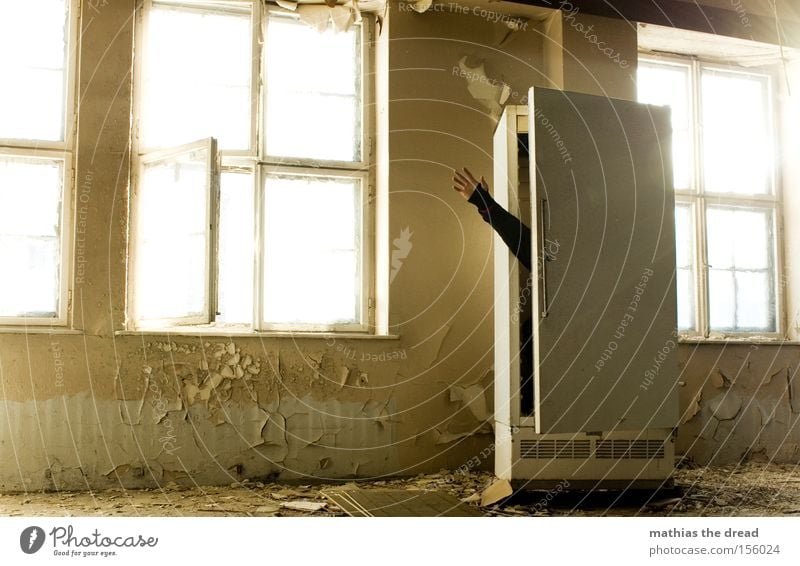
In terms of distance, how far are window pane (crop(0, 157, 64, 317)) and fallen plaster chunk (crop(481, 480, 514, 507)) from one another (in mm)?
2113

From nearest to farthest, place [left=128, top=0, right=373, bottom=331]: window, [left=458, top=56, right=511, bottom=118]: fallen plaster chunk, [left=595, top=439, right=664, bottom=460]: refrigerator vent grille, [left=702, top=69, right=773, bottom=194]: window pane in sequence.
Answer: [left=595, top=439, right=664, bottom=460]: refrigerator vent grille < [left=128, top=0, right=373, bottom=331]: window < [left=458, top=56, right=511, bottom=118]: fallen plaster chunk < [left=702, top=69, right=773, bottom=194]: window pane

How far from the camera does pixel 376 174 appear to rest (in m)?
3.79

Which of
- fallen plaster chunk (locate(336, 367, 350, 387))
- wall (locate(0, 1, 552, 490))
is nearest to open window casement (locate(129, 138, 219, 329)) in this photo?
wall (locate(0, 1, 552, 490))

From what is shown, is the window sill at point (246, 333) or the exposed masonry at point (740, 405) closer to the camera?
the window sill at point (246, 333)

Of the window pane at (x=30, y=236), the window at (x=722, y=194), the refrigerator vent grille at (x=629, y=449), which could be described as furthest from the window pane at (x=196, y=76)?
the window at (x=722, y=194)

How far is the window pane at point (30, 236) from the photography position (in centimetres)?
329

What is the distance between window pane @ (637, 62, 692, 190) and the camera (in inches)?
A: 173

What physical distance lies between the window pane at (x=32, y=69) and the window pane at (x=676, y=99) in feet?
10.6

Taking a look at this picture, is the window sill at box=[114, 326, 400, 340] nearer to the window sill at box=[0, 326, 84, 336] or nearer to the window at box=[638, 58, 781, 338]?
the window sill at box=[0, 326, 84, 336]

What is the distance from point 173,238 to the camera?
3.31 metres

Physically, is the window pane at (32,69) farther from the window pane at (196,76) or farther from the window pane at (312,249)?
the window pane at (312,249)

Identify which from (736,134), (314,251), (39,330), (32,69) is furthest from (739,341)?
(32,69)

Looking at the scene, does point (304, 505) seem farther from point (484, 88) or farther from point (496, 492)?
point (484, 88)

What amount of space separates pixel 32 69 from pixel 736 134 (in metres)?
4.03
